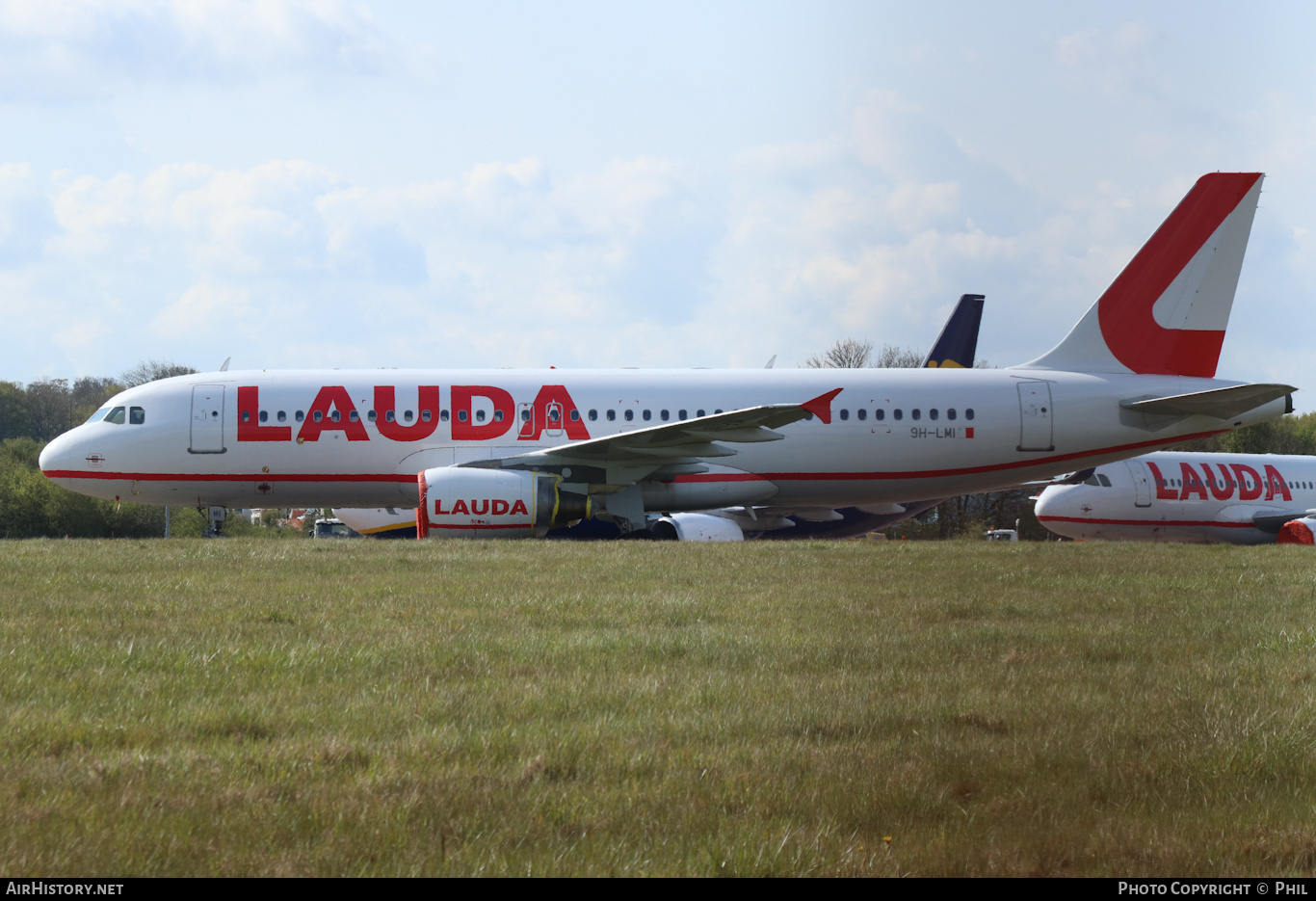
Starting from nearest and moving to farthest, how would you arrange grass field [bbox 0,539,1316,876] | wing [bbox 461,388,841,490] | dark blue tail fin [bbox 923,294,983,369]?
grass field [bbox 0,539,1316,876], wing [bbox 461,388,841,490], dark blue tail fin [bbox 923,294,983,369]

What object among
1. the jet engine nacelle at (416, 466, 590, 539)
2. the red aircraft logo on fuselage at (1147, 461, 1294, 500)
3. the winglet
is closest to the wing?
the winglet

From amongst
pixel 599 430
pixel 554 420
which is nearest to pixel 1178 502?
pixel 599 430

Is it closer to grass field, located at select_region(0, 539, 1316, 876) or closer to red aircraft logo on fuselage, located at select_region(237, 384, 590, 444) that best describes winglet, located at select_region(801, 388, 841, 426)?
red aircraft logo on fuselage, located at select_region(237, 384, 590, 444)

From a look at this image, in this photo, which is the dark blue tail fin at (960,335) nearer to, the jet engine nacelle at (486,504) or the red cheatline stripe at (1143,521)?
the red cheatline stripe at (1143,521)

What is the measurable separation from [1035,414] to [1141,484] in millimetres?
17417

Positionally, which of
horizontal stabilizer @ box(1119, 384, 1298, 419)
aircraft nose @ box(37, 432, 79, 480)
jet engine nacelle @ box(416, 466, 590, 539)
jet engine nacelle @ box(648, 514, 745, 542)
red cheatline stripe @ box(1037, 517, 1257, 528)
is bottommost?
red cheatline stripe @ box(1037, 517, 1257, 528)

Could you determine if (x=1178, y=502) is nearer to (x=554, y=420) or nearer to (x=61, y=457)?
(x=554, y=420)

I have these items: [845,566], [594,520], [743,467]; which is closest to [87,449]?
[594,520]

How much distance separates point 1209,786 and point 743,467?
51.5ft

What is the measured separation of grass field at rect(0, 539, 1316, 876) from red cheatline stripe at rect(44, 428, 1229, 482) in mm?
10704

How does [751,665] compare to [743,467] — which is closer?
[751,665]

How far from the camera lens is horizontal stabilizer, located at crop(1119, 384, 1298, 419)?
62.8 feet
